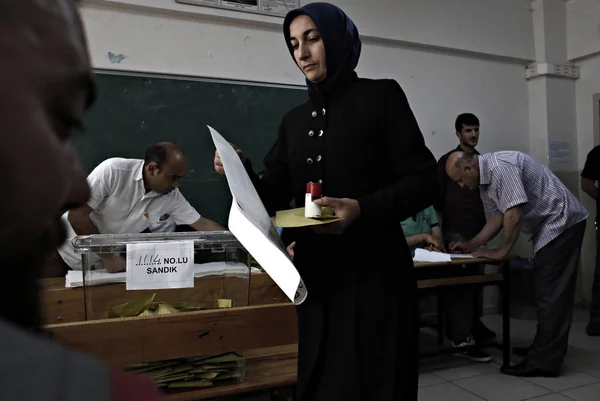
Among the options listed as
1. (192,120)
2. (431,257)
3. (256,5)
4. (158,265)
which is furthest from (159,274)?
(256,5)

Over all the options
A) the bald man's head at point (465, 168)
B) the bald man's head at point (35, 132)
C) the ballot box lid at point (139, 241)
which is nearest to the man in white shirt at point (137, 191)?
the ballot box lid at point (139, 241)

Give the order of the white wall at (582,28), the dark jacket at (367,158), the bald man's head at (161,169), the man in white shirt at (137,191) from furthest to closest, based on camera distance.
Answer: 1. the white wall at (582,28)
2. the bald man's head at (161,169)
3. the man in white shirt at (137,191)
4. the dark jacket at (367,158)

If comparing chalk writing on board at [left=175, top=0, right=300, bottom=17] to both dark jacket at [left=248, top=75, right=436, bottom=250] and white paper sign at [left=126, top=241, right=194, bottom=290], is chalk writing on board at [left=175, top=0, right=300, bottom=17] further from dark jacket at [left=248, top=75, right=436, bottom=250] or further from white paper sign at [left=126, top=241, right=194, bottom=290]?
dark jacket at [left=248, top=75, right=436, bottom=250]

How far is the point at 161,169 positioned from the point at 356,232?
1.85 m

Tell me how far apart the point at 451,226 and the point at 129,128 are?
255 centimetres

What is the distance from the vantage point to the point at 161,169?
8.77 feet

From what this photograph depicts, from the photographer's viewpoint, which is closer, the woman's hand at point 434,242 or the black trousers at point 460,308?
the black trousers at point 460,308

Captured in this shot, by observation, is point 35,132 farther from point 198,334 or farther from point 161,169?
point 161,169

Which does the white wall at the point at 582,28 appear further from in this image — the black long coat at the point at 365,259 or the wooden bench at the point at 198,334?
the black long coat at the point at 365,259

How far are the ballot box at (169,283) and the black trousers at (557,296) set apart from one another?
1.95 m

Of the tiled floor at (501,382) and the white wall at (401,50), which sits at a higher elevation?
the white wall at (401,50)

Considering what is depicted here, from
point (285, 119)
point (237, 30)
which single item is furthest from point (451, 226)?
point (285, 119)

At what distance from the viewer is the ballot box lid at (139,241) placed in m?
1.57

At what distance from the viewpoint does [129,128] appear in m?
3.31
